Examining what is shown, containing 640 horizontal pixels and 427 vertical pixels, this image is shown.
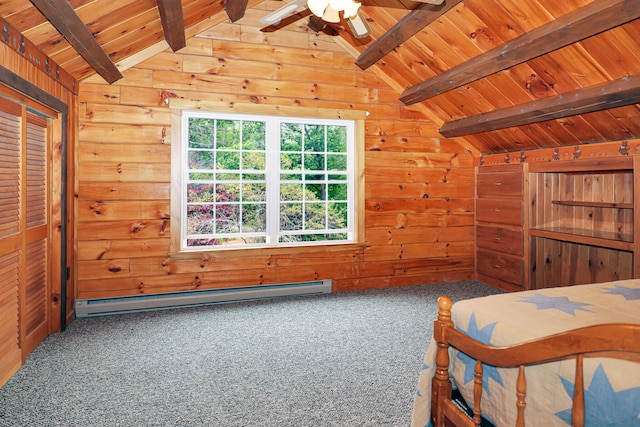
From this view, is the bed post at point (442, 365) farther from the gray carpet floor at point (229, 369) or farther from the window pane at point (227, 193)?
the window pane at point (227, 193)

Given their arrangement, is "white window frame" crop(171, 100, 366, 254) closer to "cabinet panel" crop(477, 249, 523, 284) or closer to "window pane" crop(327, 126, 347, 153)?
"window pane" crop(327, 126, 347, 153)

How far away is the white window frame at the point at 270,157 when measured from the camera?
3951 mm

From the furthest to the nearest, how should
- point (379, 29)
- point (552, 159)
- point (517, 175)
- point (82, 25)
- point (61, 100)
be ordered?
point (517, 175) → point (552, 159) → point (379, 29) → point (61, 100) → point (82, 25)

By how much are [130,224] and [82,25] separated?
1.91 metres

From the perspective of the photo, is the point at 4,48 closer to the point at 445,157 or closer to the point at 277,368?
the point at 277,368

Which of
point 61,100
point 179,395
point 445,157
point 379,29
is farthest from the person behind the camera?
point 445,157

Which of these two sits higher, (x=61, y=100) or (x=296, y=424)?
(x=61, y=100)

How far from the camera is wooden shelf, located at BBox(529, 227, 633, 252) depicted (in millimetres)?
3391

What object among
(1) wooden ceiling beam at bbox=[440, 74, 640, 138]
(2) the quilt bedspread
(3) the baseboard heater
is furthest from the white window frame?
(2) the quilt bedspread

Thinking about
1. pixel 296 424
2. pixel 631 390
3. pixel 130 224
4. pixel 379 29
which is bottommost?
pixel 296 424

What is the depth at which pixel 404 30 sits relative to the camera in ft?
11.2

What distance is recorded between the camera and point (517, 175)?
14.1 ft

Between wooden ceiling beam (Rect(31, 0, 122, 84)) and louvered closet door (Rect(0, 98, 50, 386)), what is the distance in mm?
555

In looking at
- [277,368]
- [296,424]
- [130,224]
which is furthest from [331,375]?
[130,224]
